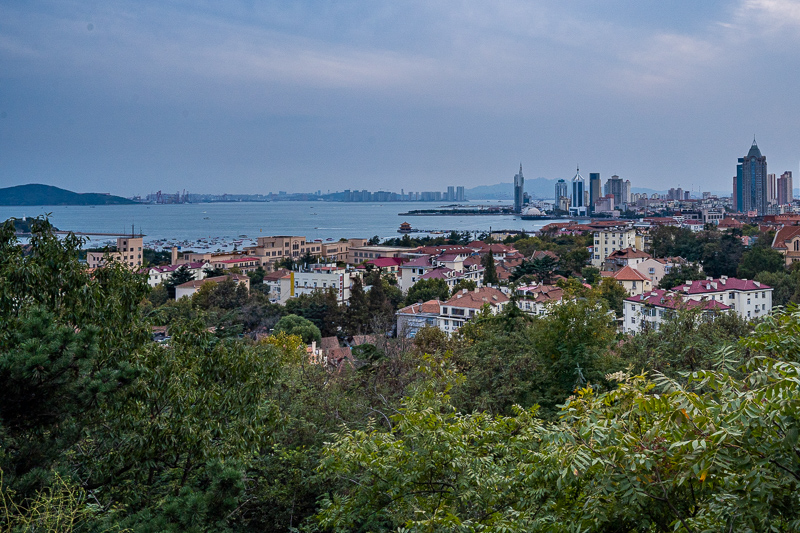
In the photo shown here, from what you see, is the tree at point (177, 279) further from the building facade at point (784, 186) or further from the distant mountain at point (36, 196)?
the building facade at point (784, 186)

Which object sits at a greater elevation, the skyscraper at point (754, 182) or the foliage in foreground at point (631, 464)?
the skyscraper at point (754, 182)

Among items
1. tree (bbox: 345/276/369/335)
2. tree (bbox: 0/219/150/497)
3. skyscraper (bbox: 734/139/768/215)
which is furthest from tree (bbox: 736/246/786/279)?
skyscraper (bbox: 734/139/768/215)

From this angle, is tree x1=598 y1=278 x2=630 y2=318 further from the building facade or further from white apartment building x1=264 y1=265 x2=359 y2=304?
the building facade

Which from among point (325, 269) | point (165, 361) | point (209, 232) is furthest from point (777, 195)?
point (165, 361)

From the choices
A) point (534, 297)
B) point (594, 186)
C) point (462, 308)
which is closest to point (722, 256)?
point (534, 297)

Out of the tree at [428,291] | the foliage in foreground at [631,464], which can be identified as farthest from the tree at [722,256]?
the foliage in foreground at [631,464]
